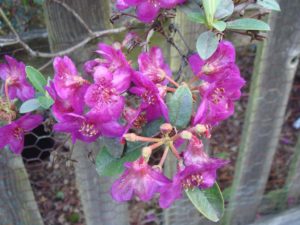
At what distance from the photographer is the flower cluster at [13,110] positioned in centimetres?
98

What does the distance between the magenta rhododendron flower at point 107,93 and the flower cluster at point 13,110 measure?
32cm

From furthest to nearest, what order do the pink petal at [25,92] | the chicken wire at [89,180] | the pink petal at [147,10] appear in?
the chicken wire at [89,180] → the pink petal at [25,92] → the pink petal at [147,10]

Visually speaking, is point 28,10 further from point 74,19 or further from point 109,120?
point 109,120

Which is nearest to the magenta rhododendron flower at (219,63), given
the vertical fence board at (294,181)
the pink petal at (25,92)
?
the pink petal at (25,92)

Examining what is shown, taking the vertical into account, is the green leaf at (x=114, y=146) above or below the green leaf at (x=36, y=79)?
below

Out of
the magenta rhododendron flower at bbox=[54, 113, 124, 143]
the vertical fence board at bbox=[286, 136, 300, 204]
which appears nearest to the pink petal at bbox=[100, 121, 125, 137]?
the magenta rhododendron flower at bbox=[54, 113, 124, 143]

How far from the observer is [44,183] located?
2492 mm

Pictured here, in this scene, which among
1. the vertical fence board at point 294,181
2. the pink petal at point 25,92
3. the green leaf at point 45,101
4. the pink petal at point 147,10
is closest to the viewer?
the pink petal at point 147,10

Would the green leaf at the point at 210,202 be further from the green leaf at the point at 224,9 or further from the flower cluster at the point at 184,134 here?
the green leaf at the point at 224,9

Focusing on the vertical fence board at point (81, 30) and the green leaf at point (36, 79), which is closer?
the green leaf at point (36, 79)

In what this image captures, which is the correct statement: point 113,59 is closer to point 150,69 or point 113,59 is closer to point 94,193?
point 150,69

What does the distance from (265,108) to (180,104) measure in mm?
935

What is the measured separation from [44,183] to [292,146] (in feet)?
5.39

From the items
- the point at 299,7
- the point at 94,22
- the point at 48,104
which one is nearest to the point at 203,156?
the point at 48,104
